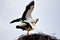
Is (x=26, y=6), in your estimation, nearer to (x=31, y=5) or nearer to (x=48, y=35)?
(x=31, y=5)

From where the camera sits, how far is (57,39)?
5.77 metres

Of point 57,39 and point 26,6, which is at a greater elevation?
point 26,6

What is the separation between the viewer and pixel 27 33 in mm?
5863

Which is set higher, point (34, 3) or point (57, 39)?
point (34, 3)

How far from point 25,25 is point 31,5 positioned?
240 millimetres

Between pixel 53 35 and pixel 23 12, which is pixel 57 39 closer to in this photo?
pixel 53 35

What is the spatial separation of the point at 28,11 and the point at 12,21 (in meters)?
0.22

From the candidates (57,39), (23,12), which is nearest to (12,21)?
(23,12)

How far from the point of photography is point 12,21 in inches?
231

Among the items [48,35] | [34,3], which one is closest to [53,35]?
[48,35]

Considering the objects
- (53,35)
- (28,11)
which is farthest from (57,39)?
(28,11)

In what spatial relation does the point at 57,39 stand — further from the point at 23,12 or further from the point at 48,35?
the point at 23,12

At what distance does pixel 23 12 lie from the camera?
5.88 meters

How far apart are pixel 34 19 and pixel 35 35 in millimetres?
195
